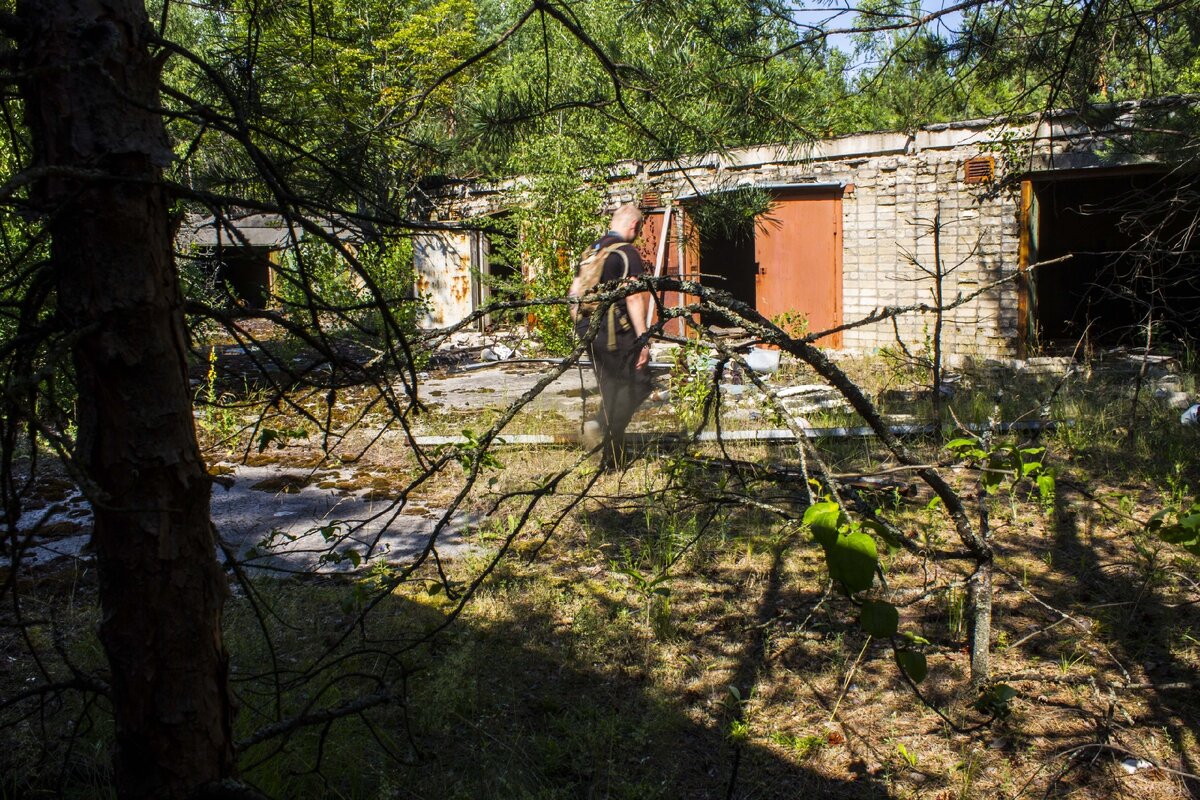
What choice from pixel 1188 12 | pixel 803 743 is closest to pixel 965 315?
pixel 1188 12

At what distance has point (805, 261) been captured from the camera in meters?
12.5

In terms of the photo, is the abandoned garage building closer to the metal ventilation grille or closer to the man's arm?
the metal ventilation grille

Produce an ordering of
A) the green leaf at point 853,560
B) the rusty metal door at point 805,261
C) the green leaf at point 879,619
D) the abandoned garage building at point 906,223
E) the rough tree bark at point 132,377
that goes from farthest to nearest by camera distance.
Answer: the rusty metal door at point 805,261 → the abandoned garage building at point 906,223 → the green leaf at point 879,619 → the green leaf at point 853,560 → the rough tree bark at point 132,377

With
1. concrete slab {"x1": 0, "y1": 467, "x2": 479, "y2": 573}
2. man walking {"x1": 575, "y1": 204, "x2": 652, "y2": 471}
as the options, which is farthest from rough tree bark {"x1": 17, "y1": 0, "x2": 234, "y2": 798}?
man walking {"x1": 575, "y1": 204, "x2": 652, "y2": 471}

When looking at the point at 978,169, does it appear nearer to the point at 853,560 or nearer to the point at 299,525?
the point at 299,525

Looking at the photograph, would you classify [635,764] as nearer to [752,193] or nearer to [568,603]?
[568,603]

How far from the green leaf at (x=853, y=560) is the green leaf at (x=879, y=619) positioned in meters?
0.13

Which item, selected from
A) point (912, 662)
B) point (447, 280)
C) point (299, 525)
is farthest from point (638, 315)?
point (447, 280)

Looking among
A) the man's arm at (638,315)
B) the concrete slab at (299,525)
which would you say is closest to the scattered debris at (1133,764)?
the concrete slab at (299,525)

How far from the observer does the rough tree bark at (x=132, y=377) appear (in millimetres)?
1420

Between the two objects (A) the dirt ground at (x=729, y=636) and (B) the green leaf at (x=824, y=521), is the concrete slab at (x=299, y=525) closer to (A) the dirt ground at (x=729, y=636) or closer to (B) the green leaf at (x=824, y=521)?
(A) the dirt ground at (x=729, y=636)

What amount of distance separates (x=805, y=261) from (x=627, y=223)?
7.35 m

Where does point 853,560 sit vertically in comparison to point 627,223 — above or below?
below

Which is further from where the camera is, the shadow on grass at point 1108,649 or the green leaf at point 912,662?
the shadow on grass at point 1108,649
